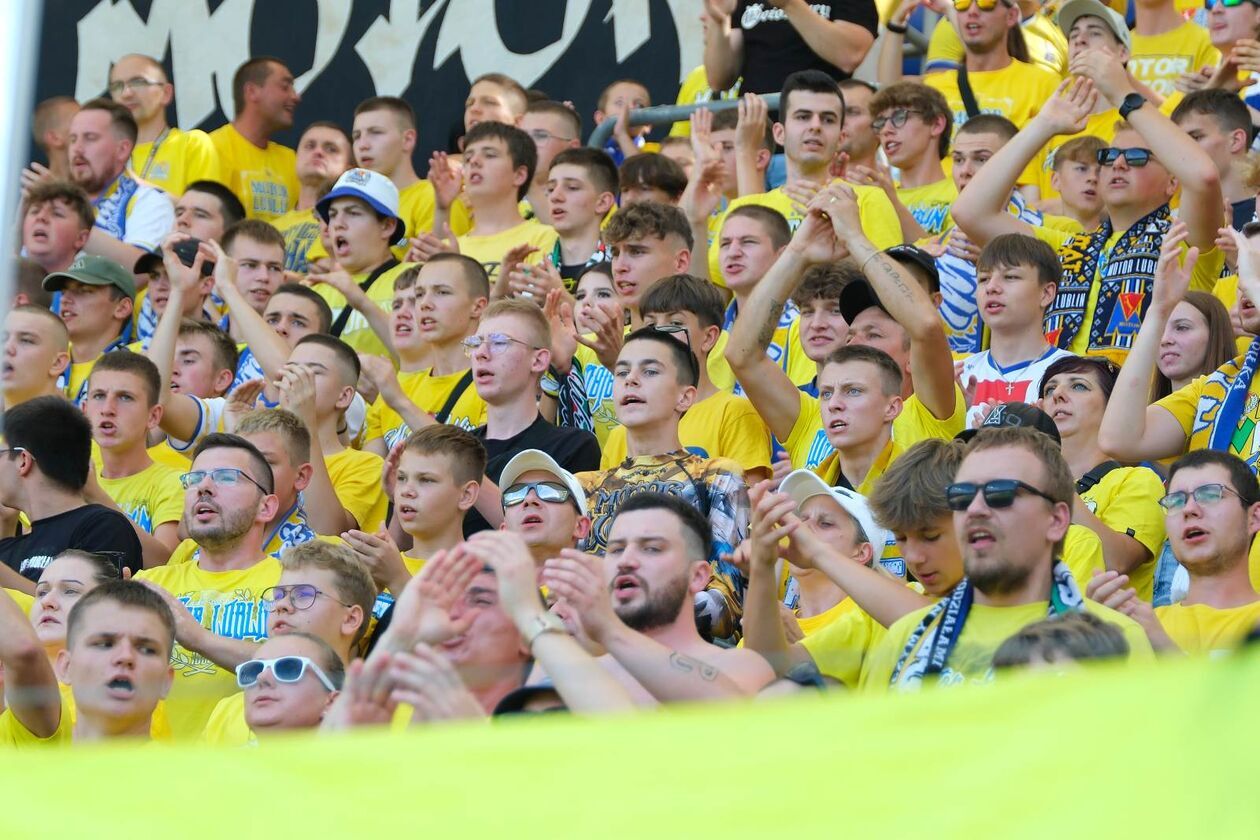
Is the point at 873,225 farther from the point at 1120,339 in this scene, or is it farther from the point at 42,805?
the point at 42,805

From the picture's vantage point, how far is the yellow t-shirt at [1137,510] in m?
5.39

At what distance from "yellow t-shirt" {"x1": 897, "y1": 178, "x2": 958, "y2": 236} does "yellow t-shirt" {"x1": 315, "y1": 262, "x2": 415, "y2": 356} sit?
192cm

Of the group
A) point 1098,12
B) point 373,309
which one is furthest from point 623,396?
point 1098,12

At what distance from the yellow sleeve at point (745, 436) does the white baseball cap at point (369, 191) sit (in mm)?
2417

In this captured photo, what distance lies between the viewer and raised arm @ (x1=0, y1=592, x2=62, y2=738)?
15.8 feet

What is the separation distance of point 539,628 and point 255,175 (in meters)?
6.08

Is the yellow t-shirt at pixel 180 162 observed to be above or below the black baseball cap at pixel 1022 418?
above

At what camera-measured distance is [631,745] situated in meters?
2.39

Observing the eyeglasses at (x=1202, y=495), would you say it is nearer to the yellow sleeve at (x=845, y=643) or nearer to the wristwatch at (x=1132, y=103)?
the yellow sleeve at (x=845, y=643)

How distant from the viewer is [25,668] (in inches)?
191

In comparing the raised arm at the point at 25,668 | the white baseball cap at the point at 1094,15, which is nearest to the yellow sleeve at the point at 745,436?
the raised arm at the point at 25,668

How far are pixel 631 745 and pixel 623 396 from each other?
3496 millimetres

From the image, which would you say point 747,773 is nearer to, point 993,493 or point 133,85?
point 993,493

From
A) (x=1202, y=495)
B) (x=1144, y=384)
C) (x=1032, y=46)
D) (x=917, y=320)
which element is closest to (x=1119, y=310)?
(x=1144, y=384)
